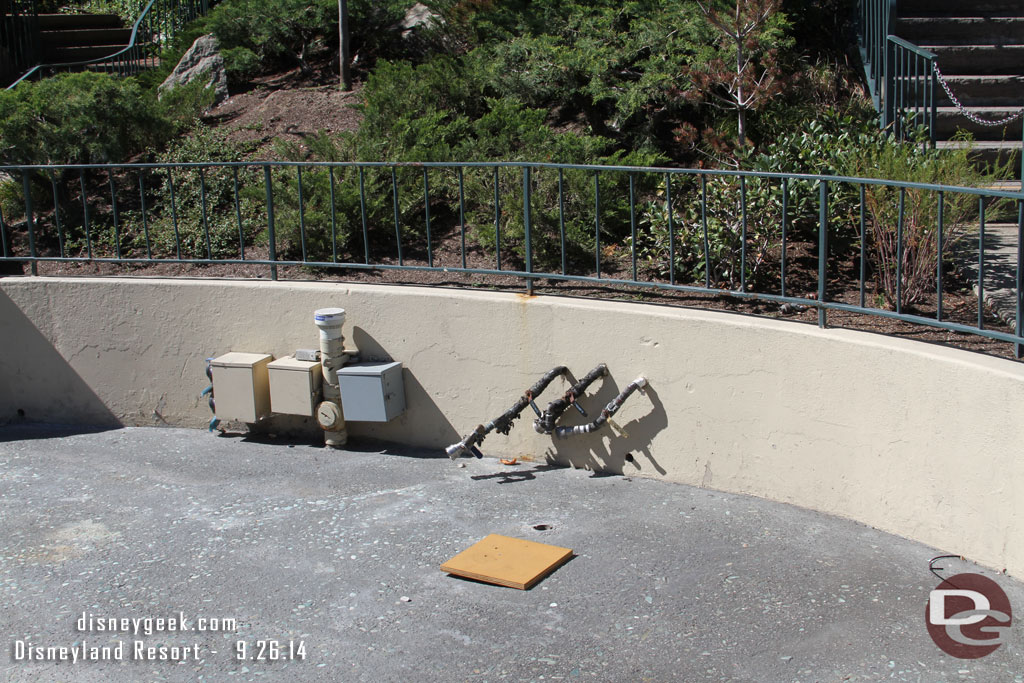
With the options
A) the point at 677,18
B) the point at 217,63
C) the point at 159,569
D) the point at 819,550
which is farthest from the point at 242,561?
the point at 217,63

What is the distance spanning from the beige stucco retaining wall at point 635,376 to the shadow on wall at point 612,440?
0.04 feet

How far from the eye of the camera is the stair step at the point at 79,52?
1392 cm

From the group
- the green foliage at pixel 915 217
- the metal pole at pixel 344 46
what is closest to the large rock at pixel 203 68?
the metal pole at pixel 344 46

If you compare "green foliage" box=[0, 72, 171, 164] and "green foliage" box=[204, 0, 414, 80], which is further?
"green foliage" box=[204, 0, 414, 80]

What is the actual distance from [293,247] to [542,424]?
270 cm

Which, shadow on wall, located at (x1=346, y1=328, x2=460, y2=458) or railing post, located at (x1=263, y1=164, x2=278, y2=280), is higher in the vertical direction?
railing post, located at (x1=263, y1=164, x2=278, y2=280)

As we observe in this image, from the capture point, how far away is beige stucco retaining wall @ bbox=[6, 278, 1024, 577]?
4684mm

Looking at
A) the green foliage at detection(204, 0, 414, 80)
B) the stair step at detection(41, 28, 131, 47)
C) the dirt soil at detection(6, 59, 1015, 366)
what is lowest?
the dirt soil at detection(6, 59, 1015, 366)

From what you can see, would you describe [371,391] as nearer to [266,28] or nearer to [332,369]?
[332,369]

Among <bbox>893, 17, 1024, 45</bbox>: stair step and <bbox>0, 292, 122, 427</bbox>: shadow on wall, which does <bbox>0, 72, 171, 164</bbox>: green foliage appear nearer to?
<bbox>0, 292, 122, 427</bbox>: shadow on wall

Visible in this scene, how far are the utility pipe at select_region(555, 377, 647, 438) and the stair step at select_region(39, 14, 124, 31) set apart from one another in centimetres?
1187

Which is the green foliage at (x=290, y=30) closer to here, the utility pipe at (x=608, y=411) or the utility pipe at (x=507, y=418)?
the utility pipe at (x=507, y=418)

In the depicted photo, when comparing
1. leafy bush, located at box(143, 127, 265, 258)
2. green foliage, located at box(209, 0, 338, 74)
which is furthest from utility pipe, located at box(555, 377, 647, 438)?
green foliage, located at box(209, 0, 338, 74)

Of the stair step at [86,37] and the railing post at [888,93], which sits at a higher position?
the stair step at [86,37]
